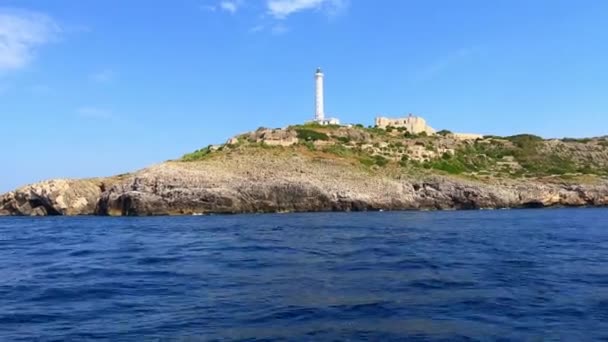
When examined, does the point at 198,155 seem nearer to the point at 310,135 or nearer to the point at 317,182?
the point at 310,135

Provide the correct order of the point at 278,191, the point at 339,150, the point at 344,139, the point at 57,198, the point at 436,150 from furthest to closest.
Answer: the point at 436,150, the point at 344,139, the point at 339,150, the point at 57,198, the point at 278,191

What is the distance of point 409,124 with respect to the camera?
123 m

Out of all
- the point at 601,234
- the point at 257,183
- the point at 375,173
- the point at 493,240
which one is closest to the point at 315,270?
the point at 493,240

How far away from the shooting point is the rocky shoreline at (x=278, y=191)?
74500mm

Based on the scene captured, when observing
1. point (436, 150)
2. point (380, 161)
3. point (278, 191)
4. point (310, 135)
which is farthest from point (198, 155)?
point (436, 150)

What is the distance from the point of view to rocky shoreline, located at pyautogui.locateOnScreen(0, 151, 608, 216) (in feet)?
244

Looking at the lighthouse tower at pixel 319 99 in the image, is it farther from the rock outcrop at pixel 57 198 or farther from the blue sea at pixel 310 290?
the blue sea at pixel 310 290

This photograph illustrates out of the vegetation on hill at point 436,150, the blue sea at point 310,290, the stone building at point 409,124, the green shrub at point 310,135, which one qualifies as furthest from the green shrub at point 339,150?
the blue sea at point 310,290

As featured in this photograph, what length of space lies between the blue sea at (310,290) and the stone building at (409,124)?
91.1 meters

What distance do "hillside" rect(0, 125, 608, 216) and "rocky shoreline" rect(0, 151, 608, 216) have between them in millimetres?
127

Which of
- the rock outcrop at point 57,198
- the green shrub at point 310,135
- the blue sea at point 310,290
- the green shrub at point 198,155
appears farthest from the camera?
the green shrub at point 310,135

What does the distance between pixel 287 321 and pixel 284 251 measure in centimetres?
1403

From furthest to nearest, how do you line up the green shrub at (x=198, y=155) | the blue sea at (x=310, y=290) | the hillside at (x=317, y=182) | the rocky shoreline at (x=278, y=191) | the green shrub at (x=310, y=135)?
the green shrub at (x=310, y=135), the green shrub at (x=198, y=155), the hillside at (x=317, y=182), the rocky shoreline at (x=278, y=191), the blue sea at (x=310, y=290)

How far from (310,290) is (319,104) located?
338 feet
